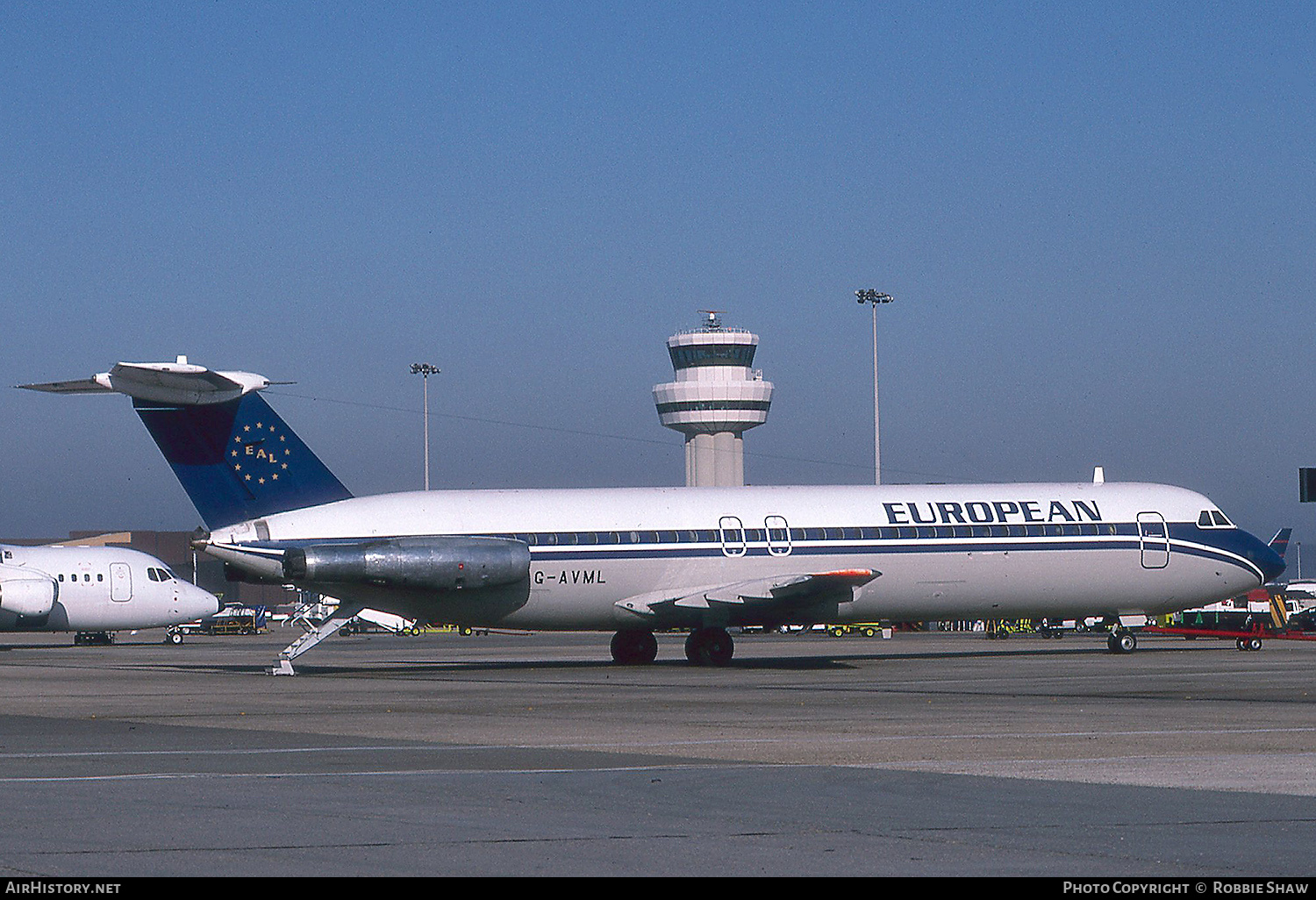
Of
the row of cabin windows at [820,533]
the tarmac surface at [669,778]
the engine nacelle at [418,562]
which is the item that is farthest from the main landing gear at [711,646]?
the tarmac surface at [669,778]

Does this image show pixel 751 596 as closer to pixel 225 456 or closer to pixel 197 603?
pixel 225 456

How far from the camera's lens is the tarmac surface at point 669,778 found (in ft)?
33.1

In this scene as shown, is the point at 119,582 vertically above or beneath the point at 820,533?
beneath

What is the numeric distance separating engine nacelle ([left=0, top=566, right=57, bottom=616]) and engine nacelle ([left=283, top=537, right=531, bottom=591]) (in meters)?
26.3

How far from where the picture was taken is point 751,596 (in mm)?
38281

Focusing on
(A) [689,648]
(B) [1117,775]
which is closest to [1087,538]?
(A) [689,648]

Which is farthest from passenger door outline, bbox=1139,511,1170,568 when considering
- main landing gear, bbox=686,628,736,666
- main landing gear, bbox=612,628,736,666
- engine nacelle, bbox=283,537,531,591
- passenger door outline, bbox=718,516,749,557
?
engine nacelle, bbox=283,537,531,591

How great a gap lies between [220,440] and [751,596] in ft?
38.9

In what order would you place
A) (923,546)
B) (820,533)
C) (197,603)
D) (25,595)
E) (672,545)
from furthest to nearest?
(197,603) → (25,595) → (923,546) → (820,533) → (672,545)

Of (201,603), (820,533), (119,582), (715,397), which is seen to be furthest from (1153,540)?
(715,397)

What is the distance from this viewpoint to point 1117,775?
48.3 ft

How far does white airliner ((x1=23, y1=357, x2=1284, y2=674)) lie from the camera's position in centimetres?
3631

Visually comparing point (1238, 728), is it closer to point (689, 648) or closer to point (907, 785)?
point (907, 785)

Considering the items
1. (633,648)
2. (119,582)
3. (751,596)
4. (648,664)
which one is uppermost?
(119,582)
